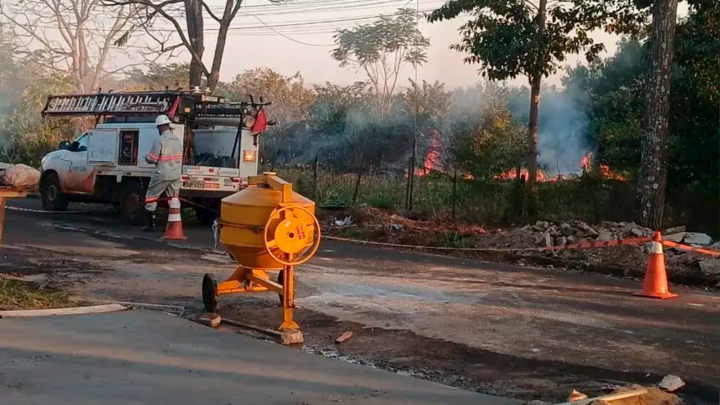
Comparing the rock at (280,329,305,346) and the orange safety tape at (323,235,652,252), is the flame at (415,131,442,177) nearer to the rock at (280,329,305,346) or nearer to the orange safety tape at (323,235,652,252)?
the orange safety tape at (323,235,652,252)

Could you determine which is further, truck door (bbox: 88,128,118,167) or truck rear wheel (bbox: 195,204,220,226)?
truck rear wheel (bbox: 195,204,220,226)

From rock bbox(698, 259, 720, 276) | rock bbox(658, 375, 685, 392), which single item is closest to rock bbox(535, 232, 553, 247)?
rock bbox(698, 259, 720, 276)

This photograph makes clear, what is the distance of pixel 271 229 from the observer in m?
7.66

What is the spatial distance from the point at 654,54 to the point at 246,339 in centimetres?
1087

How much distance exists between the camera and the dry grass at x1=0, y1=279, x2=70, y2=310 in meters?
8.10

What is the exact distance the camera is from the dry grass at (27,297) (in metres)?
8.10

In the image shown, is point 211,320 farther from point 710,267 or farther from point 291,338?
point 710,267

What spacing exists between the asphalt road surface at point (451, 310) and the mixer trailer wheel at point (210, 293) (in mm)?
161

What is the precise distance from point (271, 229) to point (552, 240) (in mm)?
8330

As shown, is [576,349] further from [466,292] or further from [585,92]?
[585,92]

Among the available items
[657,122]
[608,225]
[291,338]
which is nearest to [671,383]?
[291,338]

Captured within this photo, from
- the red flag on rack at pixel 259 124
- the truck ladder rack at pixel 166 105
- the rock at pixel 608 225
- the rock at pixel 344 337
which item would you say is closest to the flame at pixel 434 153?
the red flag on rack at pixel 259 124

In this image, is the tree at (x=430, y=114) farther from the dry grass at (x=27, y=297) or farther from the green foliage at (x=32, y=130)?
the dry grass at (x=27, y=297)

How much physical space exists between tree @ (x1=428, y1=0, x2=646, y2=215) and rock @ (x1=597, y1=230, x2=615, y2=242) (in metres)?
2.82
